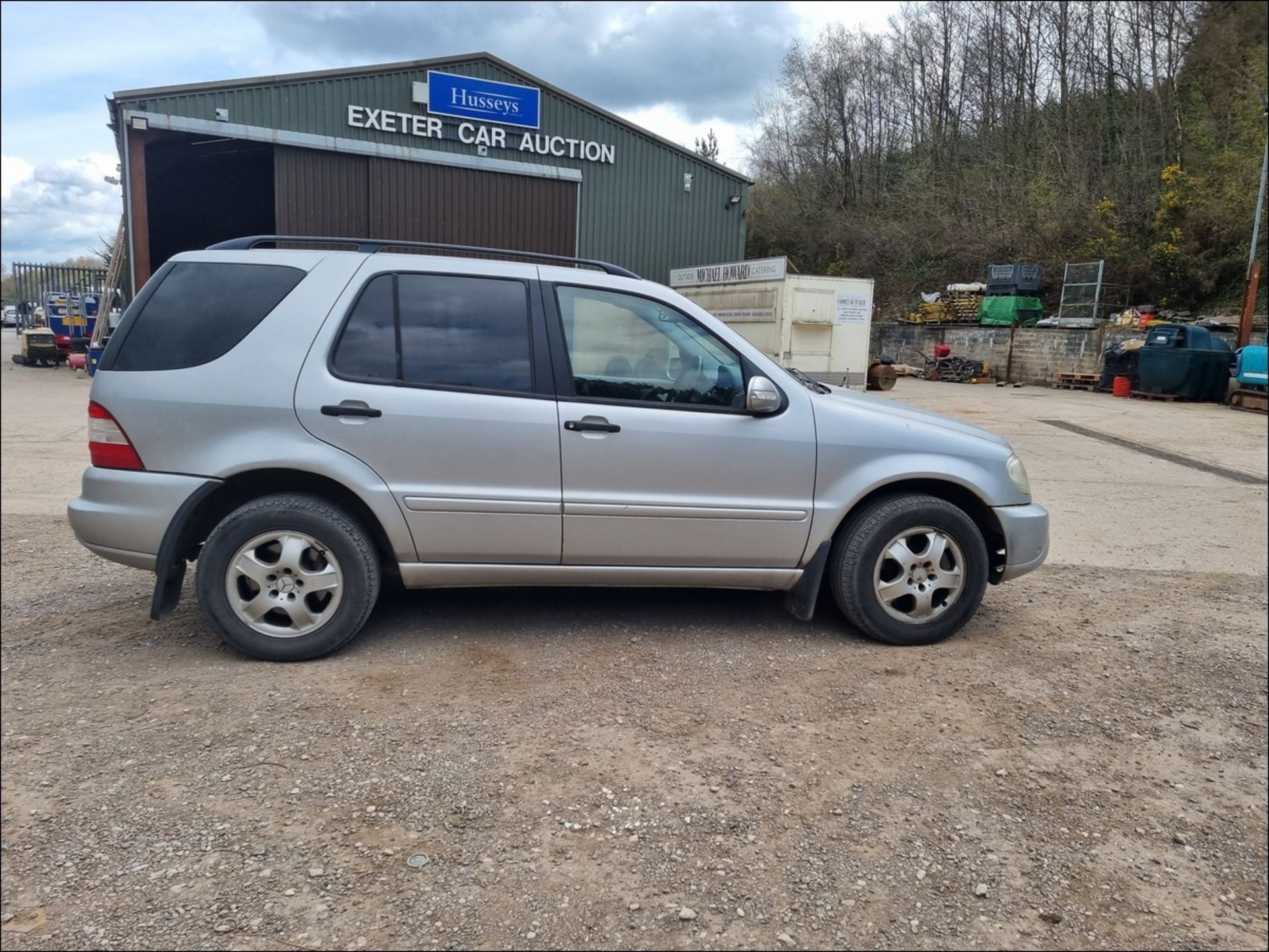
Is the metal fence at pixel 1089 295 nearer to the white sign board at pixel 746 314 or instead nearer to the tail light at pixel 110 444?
the white sign board at pixel 746 314

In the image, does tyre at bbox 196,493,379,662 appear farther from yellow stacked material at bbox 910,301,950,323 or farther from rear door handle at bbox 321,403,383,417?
yellow stacked material at bbox 910,301,950,323

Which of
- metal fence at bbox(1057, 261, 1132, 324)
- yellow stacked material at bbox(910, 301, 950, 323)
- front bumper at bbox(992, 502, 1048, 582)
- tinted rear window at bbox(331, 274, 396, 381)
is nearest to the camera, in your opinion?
tinted rear window at bbox(331, 274, 396, 381)

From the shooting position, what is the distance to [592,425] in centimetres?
394

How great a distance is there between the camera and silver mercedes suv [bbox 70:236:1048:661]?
3775mm

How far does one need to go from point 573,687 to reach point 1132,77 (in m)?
2.88

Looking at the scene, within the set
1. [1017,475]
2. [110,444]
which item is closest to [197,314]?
[110,444]

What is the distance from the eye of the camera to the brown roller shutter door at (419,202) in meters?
17.1

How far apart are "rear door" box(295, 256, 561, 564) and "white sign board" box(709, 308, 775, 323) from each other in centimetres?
1521

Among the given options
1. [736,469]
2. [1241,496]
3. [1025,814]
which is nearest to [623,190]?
[1241,496]

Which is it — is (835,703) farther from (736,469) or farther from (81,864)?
(81,864)

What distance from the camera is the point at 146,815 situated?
266 centimetres

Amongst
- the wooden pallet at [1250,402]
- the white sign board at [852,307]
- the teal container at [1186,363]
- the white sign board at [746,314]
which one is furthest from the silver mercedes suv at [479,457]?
the teal container at [1186,363]

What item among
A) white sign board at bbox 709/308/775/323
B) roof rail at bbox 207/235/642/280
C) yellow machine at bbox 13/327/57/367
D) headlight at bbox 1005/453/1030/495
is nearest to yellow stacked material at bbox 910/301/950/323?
white sign board at bbox 709/308/775/323

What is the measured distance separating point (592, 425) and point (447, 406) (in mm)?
→ 631
